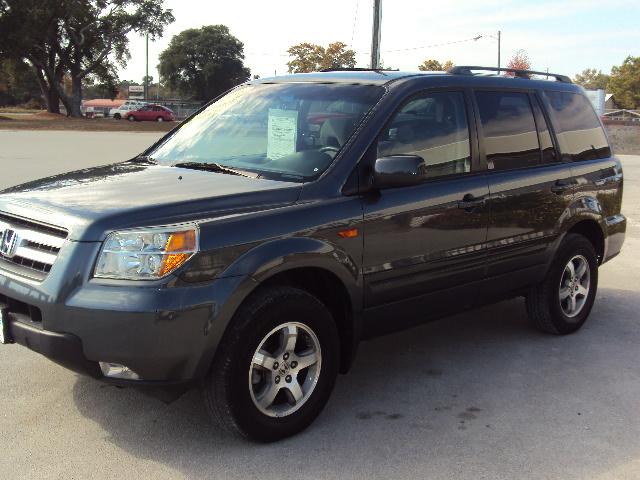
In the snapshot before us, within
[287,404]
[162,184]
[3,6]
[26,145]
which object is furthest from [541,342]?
[3,6]

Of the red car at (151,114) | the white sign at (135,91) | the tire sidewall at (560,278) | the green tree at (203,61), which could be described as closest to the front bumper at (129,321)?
the tire sidewall at (560,278)

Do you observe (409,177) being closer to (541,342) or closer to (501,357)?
(501,357)

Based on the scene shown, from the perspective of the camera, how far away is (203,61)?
8081 cm

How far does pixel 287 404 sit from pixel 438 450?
2.59 feet

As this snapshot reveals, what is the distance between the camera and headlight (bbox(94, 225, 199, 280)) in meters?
3.08

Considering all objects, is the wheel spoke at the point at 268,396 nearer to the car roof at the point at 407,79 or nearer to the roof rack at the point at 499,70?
the car roof at the point at 407,79

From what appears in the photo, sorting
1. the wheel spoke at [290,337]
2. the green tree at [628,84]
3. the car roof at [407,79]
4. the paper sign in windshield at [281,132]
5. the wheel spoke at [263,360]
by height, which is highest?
the green tree at [628,84]

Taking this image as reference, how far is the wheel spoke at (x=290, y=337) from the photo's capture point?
3535 mm

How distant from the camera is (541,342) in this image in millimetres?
5289

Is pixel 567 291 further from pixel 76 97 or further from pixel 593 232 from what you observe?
pixel 76 97

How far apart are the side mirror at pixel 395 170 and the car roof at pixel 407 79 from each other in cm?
69

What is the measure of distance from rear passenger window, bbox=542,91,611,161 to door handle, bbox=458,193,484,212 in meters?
1.18

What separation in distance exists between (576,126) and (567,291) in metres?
1.27

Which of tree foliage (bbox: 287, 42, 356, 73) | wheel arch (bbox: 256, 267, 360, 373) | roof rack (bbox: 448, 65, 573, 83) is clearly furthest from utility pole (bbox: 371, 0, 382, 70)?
tree foliage (bbox: 287, 42, 356, 73)
